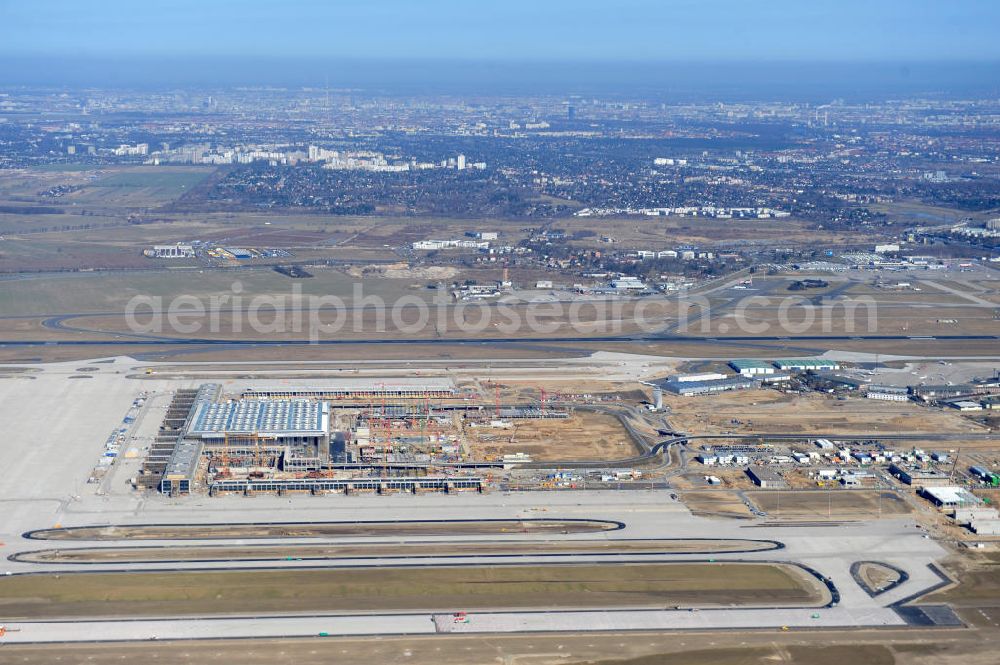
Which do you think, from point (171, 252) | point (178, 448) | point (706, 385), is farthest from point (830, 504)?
point (171, 252)

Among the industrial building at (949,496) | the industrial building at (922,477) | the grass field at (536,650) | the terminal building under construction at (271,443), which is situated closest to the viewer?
the grass field at (536,650)

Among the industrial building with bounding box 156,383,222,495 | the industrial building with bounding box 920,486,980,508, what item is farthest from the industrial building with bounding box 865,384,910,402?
the industrial building with bounding box 156,383,222,495

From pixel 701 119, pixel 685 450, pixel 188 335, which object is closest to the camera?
pixel 685 450

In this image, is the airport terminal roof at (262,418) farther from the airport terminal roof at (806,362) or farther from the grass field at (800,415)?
the airport terminal roof at (806,362)

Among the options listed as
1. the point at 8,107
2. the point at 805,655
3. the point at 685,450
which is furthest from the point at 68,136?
the point at 805,655

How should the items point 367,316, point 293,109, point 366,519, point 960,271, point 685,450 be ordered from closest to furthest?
point 366,519
point 685,450
point 367,316
point 960,271
point 293,109

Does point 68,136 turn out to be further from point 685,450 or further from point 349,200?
point 685,450

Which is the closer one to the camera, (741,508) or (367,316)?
(741,508)

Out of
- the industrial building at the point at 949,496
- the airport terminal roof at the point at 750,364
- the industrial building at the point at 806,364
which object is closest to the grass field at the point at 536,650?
the industrial building at the point at 949,496
